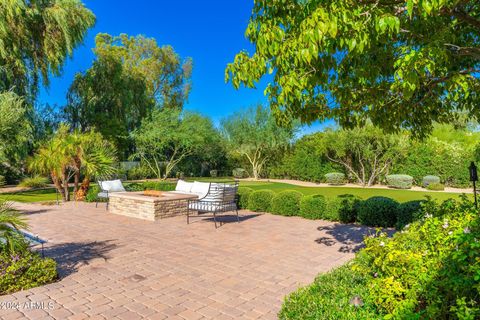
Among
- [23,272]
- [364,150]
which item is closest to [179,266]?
[23,272]

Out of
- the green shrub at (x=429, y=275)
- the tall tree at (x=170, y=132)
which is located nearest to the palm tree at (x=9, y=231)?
the green shrub at (x=429, y=275)

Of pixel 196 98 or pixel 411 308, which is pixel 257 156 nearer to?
pixel 196 98

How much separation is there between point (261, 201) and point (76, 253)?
238 inches

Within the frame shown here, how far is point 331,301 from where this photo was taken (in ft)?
7.63

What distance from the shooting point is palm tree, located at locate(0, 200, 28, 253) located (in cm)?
405

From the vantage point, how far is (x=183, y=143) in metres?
22.0

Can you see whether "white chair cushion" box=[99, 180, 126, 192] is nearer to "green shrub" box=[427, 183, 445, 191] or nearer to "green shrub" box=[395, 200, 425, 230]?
"green shrub" box=[395, 200, 425, 230]

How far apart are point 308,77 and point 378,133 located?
696 inches

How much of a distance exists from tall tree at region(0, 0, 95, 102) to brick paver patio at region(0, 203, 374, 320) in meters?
11.0

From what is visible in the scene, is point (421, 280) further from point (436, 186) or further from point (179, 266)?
point (436, 186)

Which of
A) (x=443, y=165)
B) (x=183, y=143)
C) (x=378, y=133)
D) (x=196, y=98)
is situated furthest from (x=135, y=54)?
(x=443, y=165)

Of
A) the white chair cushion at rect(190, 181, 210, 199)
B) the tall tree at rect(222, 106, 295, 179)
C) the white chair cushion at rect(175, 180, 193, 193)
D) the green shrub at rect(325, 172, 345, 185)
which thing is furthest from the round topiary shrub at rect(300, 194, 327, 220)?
the tall tree at rect(222, 106, 295, 179)

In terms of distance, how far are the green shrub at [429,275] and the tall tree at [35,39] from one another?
18.5 metres

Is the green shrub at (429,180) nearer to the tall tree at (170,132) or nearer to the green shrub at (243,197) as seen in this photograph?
the green shrub at (243,197)
